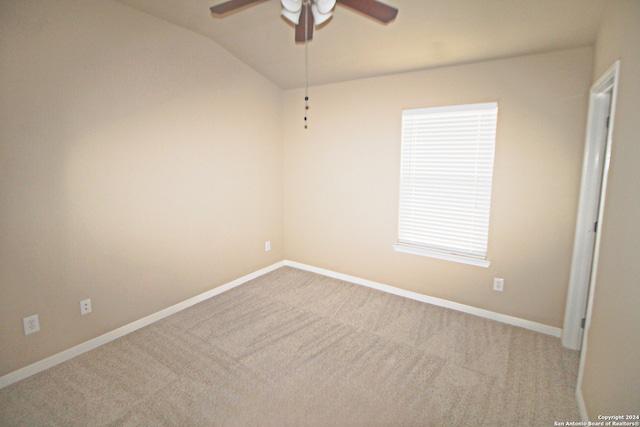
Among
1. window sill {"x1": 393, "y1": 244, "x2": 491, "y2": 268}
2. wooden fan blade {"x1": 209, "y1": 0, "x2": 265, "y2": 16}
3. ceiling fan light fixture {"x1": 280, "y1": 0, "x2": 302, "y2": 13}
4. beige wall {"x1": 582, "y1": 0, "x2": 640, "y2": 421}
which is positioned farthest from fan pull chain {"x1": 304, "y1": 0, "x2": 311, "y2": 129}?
window sill {"x1": 393, "y1": 244, "x2": 491, "y2": 268}

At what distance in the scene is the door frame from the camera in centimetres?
225

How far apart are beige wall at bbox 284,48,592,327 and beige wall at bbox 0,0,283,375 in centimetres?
94

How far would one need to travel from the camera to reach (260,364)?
234 centimetres

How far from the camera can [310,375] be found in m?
2.23

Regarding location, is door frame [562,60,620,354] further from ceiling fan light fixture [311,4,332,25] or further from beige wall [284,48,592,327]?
ceiling fan light fixture [311,4,332,25]

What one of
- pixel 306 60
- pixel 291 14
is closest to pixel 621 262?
pixel 291 14

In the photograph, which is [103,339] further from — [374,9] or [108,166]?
[374,9]

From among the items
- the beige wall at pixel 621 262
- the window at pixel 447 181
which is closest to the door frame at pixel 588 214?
the beige wall at pixel 621 262

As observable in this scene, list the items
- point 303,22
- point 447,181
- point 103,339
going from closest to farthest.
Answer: point 303,22, point 103,339, point 447,181

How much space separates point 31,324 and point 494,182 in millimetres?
3837

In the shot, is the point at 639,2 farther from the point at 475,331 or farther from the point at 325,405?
the point at 325,405

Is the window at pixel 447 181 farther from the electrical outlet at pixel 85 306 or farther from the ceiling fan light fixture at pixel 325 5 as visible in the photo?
the electrical outlet at pixel 85 306

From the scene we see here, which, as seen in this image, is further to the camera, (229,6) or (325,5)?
(229,6)

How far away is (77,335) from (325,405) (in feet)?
6.54
